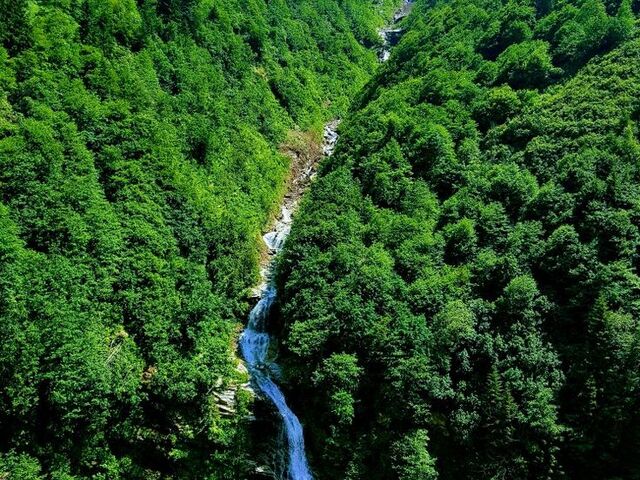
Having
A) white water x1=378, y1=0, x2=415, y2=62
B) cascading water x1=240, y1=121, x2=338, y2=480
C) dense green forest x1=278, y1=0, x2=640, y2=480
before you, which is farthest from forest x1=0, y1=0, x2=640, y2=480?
white water x1=378, y1=0, x2=415, y2=62

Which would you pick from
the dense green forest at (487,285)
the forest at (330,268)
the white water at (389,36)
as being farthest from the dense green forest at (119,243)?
the white water at (389,36)

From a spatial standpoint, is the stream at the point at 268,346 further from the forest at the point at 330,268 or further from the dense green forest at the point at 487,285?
the dense green forest at the point at 487,285

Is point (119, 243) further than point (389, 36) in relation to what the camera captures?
No

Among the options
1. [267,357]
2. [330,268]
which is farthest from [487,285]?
[267,357]

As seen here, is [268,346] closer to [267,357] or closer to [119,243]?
[267,357]

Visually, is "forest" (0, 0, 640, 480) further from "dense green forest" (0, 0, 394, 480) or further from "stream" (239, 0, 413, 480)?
"stream" (239, 0, 413, 480)
